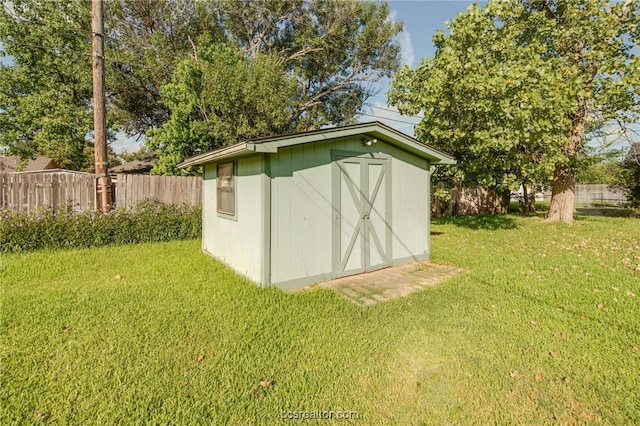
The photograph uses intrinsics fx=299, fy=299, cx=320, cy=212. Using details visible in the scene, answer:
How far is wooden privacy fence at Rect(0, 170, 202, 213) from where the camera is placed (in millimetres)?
7305

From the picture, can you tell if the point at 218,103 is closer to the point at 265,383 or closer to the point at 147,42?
the point at 147,42

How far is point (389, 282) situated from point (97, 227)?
6652 millimetres

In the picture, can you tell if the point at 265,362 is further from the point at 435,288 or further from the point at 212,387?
the point at 435,288

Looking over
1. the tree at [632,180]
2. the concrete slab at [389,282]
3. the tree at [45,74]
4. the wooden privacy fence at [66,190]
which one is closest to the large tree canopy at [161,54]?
the tree at [45,74]

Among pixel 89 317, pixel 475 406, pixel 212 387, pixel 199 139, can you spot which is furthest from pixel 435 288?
pixel 199 139

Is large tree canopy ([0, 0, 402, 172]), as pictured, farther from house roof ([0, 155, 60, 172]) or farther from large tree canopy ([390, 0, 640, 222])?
house roof ([0, 155, 60, 172])

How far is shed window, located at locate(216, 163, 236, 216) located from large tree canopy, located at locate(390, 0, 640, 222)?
5.86m

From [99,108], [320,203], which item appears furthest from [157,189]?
[320,203]

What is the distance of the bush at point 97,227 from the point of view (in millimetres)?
6168

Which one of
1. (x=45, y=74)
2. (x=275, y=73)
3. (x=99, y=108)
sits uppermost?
(x=45, y=74)

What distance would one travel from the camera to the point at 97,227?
6.92 m

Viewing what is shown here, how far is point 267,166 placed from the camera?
170 inches

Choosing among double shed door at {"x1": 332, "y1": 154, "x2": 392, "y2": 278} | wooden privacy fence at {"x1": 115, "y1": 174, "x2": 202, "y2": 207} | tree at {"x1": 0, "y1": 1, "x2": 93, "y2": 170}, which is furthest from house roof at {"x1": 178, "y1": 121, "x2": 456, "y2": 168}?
tree at {"x1": 0, "y1": 1, "x2": 93, "y2": 170}

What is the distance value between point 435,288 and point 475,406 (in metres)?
2.47
